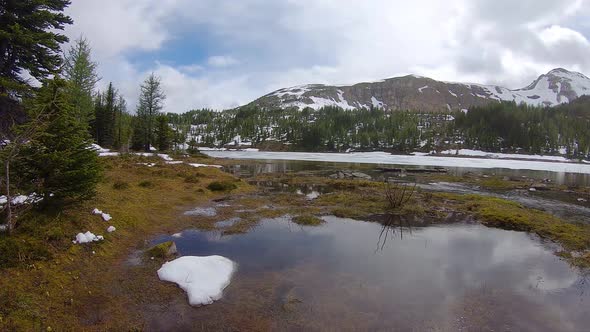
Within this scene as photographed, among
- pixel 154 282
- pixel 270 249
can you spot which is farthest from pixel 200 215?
pixel 154 282

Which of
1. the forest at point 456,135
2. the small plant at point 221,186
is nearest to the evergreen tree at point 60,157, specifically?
the small plant at point 221,186

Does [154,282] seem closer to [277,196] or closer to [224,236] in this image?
[224,236]

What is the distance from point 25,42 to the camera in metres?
19.8

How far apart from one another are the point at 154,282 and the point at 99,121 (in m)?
69.6

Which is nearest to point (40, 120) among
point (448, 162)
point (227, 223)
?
point (227, 223)

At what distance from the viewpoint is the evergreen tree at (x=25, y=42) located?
64.8ft

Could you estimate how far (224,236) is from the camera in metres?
15.4

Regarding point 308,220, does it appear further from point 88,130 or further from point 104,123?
point 104,123

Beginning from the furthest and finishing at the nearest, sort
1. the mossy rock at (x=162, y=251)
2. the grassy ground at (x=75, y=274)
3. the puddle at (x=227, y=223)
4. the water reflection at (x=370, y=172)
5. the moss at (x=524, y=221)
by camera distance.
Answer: the water reflection at (x=370, y=172) → the puddle at (x=227, y=223) → the moss at (x=524, y=221) → the mossy rock at (x=162, y=251) → the grassy ground at (x=75, y=274)

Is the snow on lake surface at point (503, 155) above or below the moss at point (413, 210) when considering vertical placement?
above

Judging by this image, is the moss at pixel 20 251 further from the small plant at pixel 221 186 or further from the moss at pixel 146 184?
the small plant at pixel 221 186

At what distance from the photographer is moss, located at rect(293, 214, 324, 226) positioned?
18.2 m

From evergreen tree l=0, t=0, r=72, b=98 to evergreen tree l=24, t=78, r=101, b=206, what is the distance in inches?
452

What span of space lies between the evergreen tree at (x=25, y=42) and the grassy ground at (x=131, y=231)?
8.93 m
